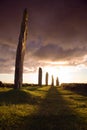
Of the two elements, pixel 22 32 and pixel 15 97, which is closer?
pixel 15 97

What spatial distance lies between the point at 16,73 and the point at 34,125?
49.4 ft

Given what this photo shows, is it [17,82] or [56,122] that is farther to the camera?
[17,82]

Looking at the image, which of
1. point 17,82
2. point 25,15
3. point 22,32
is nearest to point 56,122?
point 17,82

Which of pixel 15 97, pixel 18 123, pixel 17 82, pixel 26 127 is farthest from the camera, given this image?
pixel 17 82

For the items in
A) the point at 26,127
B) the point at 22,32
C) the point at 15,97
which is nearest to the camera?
the point at 26,127

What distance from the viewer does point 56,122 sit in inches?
305

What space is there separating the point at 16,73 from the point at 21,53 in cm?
179

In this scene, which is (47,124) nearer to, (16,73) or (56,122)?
(56,122)

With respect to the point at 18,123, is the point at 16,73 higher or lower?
higher

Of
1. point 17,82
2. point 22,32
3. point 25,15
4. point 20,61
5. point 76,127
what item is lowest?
point 76,127

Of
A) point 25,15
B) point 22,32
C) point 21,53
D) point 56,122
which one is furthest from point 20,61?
point 56,122

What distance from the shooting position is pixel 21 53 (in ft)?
73.6

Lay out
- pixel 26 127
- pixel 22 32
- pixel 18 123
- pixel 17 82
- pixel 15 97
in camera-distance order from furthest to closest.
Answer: pixel 22 32 → pixel 17 82 → pixel 15 97 → pixel 18 123 → pixel 26 127

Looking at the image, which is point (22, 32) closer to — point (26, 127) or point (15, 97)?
point (15, 97)
